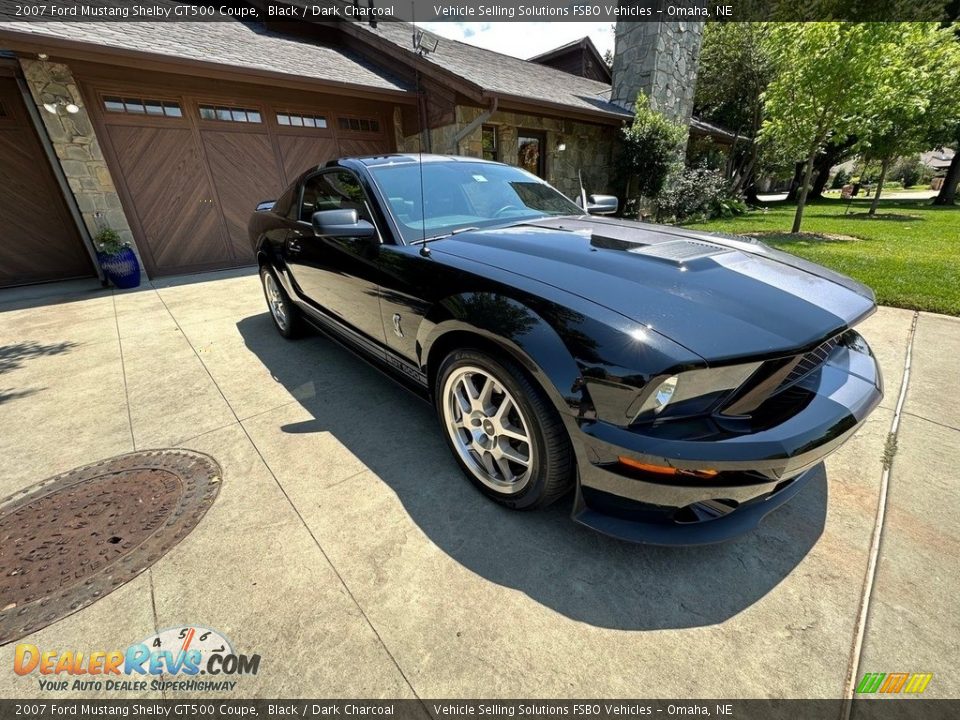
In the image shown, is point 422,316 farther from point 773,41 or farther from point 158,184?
point 773,41

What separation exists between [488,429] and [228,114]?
8207mm

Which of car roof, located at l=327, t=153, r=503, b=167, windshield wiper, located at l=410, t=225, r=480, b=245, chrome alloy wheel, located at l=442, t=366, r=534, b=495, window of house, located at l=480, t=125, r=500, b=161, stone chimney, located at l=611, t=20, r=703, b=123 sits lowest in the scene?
chrome alloy wheel, located at l=442, t=366, r=534, b=495

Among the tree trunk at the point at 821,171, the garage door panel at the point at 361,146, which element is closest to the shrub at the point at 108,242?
the garage door panel at the point at 361,146

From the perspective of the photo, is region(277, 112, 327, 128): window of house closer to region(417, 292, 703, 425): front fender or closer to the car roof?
the car roof

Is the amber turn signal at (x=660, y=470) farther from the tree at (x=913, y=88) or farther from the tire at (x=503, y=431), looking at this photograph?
the tree at (x=913, y=88)

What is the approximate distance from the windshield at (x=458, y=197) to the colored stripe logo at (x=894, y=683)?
239cm

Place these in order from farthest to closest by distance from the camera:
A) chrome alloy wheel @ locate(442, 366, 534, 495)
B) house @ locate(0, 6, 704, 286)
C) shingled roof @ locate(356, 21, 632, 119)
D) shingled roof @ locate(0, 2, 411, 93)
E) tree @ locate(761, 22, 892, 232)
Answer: shingled roof @ locate(356, 21, 632, 119), tree @ locate(761, 22, 892, 232), house @ locate(0, 6, 704, 286), shingled roof @ locate(0, 2, 411, 93), chrome alloy wheel @ locate(442, 366, 534, 495)

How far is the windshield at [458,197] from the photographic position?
2.41 meters

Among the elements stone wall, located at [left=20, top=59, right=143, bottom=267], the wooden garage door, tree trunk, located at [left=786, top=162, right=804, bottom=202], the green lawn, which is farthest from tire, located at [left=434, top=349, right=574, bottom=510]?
tree trunk, located at [left=786, top=162, right=804, bottom=202]

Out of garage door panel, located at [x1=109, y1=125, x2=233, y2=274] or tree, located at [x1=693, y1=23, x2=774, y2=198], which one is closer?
garage door panel, located at [x1=109, y1=125, x2=233, y2=274]

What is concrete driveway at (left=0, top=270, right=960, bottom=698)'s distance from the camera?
51.8 inches

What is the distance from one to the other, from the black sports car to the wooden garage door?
783 centimetres

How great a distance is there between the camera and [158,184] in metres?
6.82

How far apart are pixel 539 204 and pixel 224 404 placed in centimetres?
263
